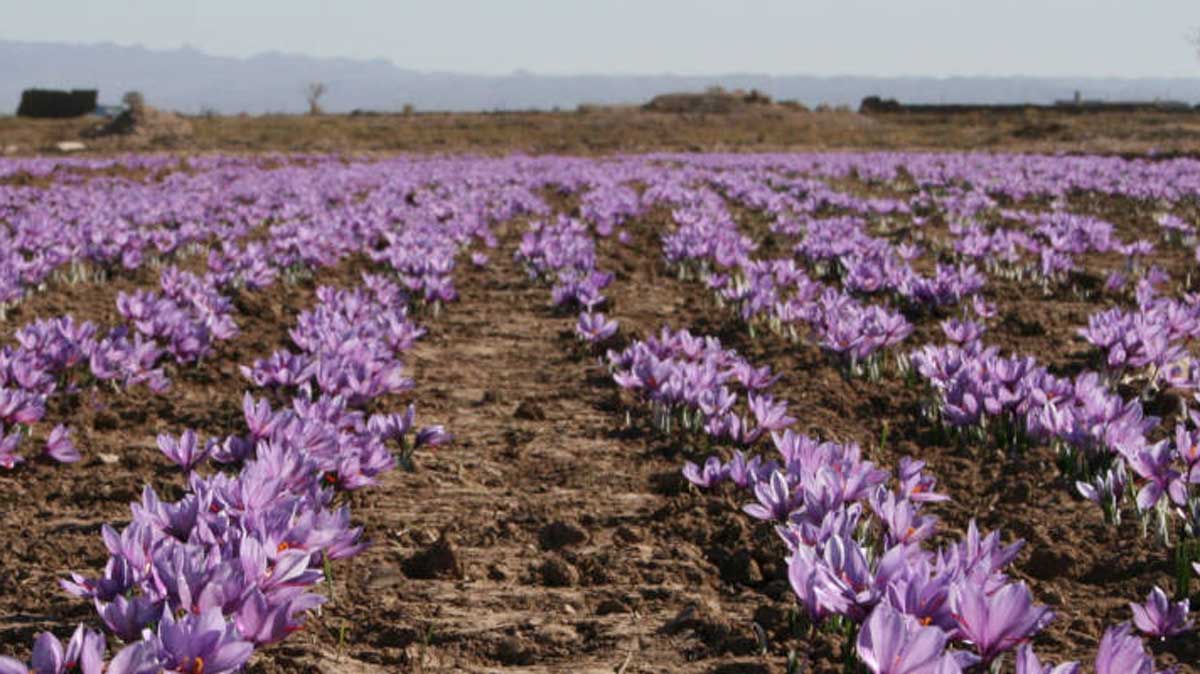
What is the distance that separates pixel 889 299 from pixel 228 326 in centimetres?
482

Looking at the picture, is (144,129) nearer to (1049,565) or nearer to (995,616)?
(1049,565)

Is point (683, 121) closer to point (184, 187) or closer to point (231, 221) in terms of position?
point (184, 187)

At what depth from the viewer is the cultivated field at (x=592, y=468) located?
245 cm

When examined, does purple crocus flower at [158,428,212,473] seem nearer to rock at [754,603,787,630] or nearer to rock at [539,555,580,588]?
rock at [539,555,580,588]

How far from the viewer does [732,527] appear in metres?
3.60

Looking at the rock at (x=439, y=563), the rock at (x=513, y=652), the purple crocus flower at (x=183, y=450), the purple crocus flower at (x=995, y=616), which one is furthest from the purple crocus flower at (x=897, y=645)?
the purple crocus flower at (x=183, y=450)

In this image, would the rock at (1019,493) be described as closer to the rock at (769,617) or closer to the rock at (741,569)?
the rock at (741,569)

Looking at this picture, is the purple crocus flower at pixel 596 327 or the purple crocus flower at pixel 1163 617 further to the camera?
the purple crocus flower at pixel 596 327

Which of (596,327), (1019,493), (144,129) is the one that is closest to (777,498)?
(1019,493)

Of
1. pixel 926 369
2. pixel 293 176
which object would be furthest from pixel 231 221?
pixel 926 369

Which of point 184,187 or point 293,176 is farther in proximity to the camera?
point 293,176

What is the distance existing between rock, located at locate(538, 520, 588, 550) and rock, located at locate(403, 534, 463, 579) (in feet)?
1.21

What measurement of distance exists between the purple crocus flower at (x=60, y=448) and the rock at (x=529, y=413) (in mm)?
2088

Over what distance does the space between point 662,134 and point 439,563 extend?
45.0m
